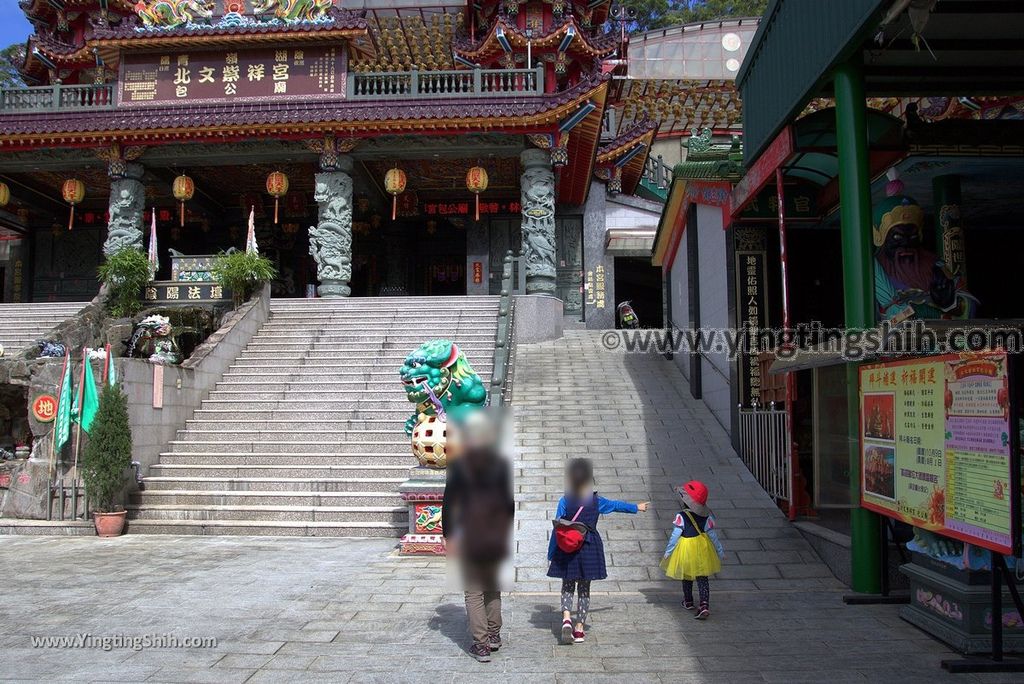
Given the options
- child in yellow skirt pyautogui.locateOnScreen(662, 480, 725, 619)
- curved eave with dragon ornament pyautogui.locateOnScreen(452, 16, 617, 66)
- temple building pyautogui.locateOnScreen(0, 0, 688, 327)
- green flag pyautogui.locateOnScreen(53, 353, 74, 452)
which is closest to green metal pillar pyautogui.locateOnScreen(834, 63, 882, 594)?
child in yellow skirt pyautogui.locateOnScreen(662, 480, 725, 619)

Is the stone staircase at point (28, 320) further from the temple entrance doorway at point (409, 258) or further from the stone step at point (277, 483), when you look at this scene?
the temple entrance doorway at point (409, 258)

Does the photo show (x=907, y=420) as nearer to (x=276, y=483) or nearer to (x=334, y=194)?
(x=276, y=483)

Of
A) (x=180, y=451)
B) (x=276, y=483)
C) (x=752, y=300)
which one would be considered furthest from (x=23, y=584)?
(x=752, y=300)

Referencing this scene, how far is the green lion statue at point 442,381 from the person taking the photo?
23.2 feet

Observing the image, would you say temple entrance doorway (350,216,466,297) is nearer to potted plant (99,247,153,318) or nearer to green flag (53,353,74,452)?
potted plant (99,247,153,318)

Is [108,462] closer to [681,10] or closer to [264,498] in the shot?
[264,498]

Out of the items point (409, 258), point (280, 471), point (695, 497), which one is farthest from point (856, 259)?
point (409, 258)

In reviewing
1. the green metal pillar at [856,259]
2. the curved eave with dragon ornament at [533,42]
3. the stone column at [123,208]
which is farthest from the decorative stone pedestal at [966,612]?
the curved eave with dragon ornament at [533,42]

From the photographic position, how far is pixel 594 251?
69.4ft

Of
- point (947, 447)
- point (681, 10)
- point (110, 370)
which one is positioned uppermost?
point (681, 10)

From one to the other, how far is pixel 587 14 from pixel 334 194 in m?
11.0

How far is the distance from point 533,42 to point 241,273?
11.5m

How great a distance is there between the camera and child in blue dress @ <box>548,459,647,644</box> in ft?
16.0

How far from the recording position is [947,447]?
444 centimetres
